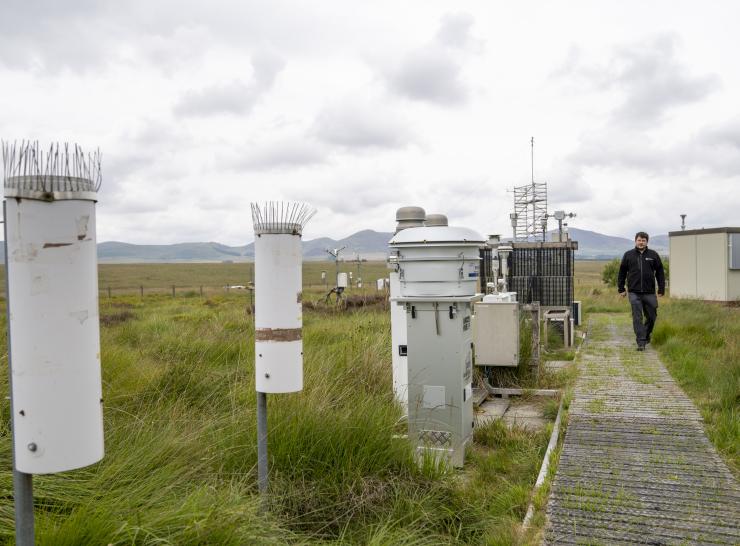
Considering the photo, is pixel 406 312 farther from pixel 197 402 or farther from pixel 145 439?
pixel 145 439

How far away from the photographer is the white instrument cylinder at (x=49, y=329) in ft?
7.18

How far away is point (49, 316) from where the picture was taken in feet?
7.20

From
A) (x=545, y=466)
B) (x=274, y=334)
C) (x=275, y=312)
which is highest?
(x=275, y=312)

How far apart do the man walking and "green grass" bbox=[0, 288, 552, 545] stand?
17.6ft

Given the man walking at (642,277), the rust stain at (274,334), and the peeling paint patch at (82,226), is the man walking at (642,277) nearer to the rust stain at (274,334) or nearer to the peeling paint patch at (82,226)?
the rust stain at (274,334)

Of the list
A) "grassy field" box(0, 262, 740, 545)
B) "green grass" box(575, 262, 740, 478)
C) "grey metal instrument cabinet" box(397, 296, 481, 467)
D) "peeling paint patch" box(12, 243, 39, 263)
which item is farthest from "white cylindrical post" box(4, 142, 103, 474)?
"green grass" box(575, 262, 740, 478)

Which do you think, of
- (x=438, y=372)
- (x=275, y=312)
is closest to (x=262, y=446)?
(x=275, y=312)

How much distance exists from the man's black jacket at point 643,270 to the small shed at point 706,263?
10.1 m

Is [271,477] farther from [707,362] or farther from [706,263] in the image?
[706,263]

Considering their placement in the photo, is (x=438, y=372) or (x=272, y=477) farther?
(x=438, y=372)

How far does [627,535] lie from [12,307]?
3.52 meters

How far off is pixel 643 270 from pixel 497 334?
3715 millimetres

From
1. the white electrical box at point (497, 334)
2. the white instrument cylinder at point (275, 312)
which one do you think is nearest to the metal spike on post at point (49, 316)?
the white instrument cylinder at point (275, 312)

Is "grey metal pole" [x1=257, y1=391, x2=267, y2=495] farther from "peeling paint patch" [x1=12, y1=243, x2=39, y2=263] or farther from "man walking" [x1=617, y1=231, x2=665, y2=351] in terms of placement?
"man walking" [x1=617, y1=231, x2=665, y2=351]
